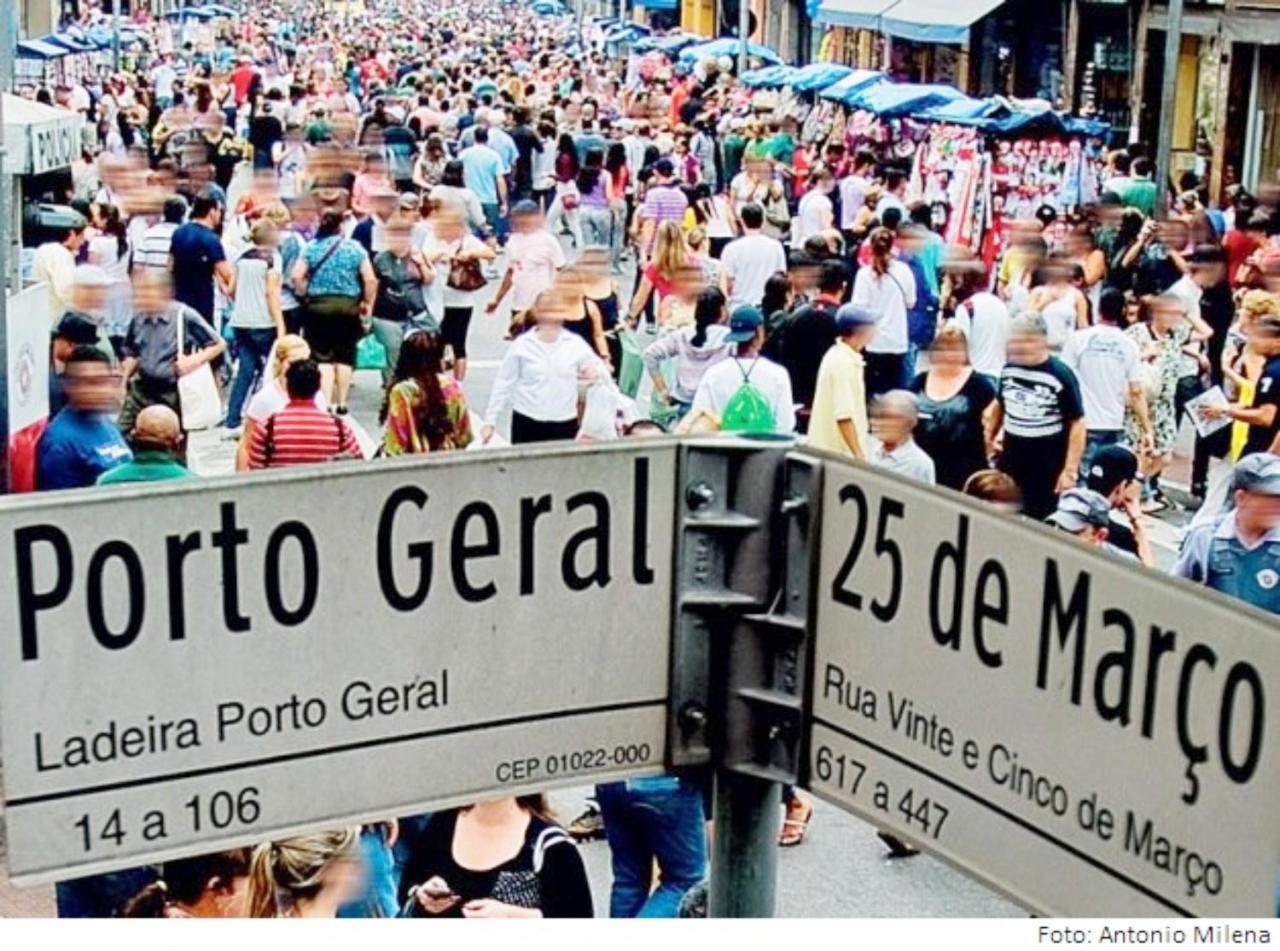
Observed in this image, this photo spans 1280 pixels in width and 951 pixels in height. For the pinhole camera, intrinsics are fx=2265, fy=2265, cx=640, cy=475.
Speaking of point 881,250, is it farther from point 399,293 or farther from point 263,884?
point 263,884

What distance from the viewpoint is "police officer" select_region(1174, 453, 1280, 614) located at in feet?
23.4

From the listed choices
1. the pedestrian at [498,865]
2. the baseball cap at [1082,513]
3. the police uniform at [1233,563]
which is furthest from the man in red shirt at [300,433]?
the pedestrian at [498,865]

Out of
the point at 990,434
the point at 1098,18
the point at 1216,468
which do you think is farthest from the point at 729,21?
the point at 990,434

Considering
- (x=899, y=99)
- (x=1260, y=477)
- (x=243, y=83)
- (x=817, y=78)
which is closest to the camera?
(x=1260, y=477)

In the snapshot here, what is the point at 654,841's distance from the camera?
611 cm

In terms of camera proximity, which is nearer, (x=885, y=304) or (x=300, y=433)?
(x=300, y=433)

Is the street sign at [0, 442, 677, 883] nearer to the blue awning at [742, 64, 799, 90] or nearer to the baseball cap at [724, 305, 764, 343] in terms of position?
the baseball cap at [724, 305, 764, 343]

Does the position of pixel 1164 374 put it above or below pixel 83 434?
below

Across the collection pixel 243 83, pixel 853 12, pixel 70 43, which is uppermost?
pixel 853 12

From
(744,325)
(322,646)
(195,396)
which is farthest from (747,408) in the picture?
(322,646)

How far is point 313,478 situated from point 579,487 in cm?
33

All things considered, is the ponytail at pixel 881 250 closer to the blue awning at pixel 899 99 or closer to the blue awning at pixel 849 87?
the blue awning at pixel 899 99

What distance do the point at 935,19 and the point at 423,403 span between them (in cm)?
2585

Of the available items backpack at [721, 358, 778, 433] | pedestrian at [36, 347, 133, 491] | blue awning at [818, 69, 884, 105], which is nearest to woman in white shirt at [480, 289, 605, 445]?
backpack at [721, 358, 778, 433]
